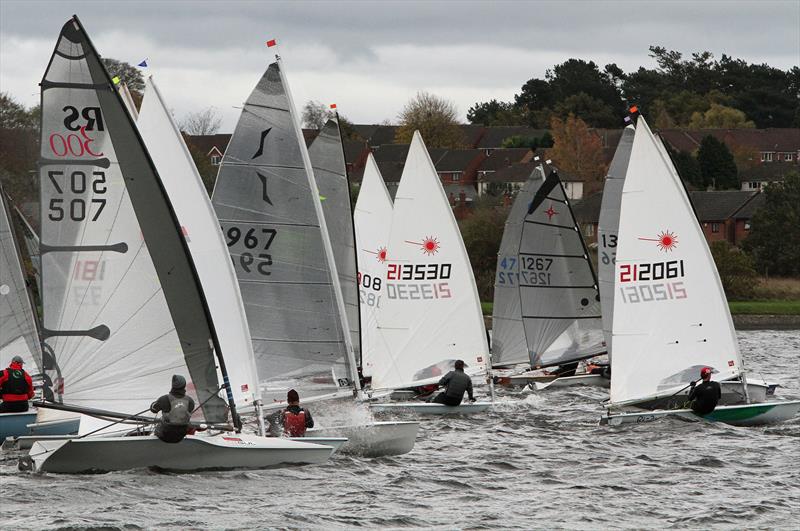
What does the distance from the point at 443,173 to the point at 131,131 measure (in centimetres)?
9297

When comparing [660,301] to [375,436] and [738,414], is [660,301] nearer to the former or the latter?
Result: [738,414]

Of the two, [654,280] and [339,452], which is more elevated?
[654,280]

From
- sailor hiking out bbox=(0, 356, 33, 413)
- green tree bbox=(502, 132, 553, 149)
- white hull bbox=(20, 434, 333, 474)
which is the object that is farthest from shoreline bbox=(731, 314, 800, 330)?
green tree bbox=(502, 132, 553, 149)

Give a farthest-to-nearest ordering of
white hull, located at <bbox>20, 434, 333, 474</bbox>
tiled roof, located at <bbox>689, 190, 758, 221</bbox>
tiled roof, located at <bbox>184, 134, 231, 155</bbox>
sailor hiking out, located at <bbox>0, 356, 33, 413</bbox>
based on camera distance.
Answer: tiled roof, located at <bbox>184, 134, 231, 155</bbox> < tiled roof, located at <bbox>689, 190, 758, 221</bbox> < sailor hiking out, located at <bbox>0, 356, 33, 413</bbox> < white hull, located at <bbox>20, 434, 333, 474</bbox>

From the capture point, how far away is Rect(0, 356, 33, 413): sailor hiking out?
21.0 meters

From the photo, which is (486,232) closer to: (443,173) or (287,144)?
(287,144)

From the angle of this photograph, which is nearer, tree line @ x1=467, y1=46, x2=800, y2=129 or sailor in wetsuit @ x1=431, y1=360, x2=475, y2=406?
sailor in wetsuit @ x1=431, y1=360, x2=475, y2=406

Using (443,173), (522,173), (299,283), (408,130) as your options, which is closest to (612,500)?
(299,283)

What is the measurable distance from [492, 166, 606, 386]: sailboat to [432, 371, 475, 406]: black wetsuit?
7170mm

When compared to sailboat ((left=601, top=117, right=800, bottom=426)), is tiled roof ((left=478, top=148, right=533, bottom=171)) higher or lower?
higher

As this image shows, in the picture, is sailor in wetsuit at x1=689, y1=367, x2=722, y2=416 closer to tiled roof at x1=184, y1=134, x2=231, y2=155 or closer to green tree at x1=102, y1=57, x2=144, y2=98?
green tree at x1=102, y1=57, x2=144, y2=98

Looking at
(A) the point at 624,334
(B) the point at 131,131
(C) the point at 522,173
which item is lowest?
(A) the point at 624,334

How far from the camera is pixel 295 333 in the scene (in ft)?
65.9

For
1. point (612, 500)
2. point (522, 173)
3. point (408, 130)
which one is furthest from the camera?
point (408, 130)
